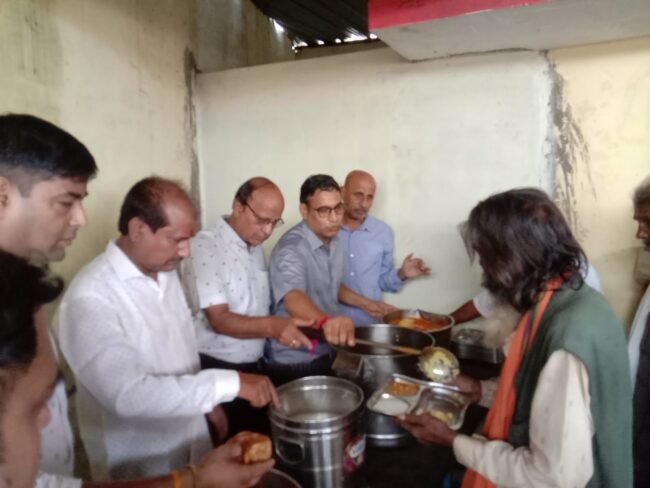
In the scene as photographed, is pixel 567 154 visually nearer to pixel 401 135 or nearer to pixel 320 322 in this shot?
pixel 401 135

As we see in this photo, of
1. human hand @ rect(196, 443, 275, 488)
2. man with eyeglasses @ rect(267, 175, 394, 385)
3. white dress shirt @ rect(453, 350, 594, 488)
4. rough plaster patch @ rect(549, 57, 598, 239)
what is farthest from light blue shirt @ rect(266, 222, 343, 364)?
rough plaster patch @ rect(549, 57, 598, 239)

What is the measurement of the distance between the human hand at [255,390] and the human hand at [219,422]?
0.31 m

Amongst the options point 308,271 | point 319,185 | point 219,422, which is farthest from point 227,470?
point 319,185

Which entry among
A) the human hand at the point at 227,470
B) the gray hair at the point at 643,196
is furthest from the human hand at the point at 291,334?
the gray hair at the point at 643,196

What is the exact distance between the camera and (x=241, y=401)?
1.59 m

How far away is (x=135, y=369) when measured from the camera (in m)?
1.00

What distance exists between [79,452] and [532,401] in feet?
5.35

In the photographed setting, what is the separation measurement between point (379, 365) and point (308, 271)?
56cm

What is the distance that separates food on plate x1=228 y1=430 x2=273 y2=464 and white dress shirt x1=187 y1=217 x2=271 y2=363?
1.83 ft

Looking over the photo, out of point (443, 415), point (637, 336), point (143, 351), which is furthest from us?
point (637, 336)

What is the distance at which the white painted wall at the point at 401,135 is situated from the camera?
2.06 m

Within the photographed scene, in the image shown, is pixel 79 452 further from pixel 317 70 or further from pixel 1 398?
pixel 317 70

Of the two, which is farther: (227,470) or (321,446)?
(321,446)

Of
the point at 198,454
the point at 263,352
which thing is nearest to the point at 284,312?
the point at 263,352
